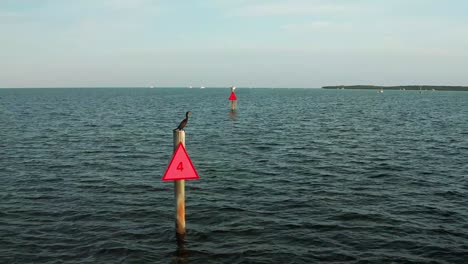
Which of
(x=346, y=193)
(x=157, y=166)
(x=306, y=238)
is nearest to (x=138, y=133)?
(x=157, y=166)

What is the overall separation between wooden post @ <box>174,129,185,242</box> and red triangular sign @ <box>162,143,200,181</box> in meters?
0.19

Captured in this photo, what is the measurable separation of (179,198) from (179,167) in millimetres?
1032

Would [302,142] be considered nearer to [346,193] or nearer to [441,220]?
[346,193]

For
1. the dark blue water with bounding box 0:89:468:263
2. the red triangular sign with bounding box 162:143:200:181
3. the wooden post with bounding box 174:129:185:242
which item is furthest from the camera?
the dark blue water with bounding box 0:89:468:263

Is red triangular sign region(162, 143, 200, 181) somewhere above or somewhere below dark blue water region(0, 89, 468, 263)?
above

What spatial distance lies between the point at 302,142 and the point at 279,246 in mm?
19961

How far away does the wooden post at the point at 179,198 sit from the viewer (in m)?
9.80

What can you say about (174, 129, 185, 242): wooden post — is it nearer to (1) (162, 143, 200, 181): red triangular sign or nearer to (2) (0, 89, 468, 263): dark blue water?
(1) (162, 143, 200, 181): red triangular sign

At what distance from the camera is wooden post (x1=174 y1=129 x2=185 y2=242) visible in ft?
32.1

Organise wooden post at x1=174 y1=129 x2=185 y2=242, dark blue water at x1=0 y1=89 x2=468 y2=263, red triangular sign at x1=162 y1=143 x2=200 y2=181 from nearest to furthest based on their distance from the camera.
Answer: red triangular sign at x1=162 y1=143 x2=200 y2=181, wooden post at x1=174 y1=129 x2=185 y2=242, dark blue water at x1=0 y1=89 x2=468 y2=263

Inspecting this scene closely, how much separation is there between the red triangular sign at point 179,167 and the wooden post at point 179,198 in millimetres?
→ 185

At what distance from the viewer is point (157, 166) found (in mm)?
21141

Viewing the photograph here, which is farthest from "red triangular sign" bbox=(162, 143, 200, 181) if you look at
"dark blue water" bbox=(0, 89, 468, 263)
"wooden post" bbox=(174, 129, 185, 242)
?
"dark blue water" bbox=(0, 89, 468, 263)

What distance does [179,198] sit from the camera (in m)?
10.4
